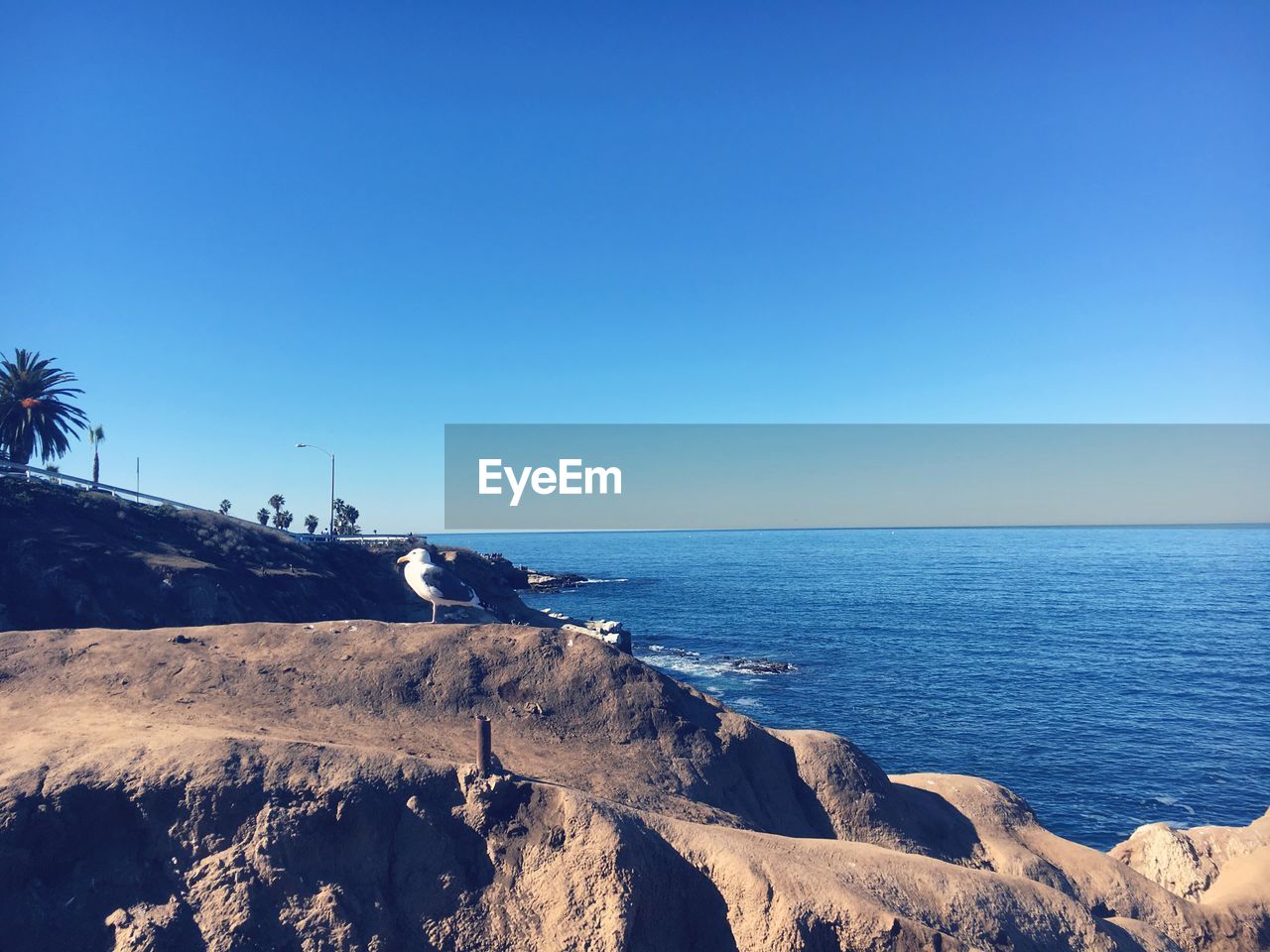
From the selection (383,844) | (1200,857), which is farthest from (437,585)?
(1200,857)

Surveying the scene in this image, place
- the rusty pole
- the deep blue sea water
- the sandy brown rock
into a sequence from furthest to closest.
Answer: the deep blue sea water, the rusty pole, the sandy brown rock

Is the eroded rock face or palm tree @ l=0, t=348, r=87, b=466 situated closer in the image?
the eroded rock face

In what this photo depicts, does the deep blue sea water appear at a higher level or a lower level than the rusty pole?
lower

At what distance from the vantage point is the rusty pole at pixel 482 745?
40.3ft

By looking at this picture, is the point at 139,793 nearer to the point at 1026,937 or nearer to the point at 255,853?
the point at 255,853

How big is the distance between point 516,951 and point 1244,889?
17.1m

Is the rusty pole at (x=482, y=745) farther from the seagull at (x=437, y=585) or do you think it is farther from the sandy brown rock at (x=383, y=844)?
the seagull at (x=437, y=585)

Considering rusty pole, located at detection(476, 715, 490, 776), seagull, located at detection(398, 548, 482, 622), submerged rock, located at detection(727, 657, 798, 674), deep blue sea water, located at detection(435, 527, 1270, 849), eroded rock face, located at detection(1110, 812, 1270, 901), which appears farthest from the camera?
submerged rock, located at detection(727, 657, 798, 674)

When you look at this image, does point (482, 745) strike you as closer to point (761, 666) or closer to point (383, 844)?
point (383, 844)

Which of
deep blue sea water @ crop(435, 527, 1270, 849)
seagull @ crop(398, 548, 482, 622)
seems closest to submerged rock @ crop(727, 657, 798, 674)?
deep blue sea water @ crop(435, 527, 1270, 849)

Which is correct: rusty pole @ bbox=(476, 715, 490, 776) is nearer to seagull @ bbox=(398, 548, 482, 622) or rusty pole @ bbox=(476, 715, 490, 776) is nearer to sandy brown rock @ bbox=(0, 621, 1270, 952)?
sandy brown rock @ bbox=(0, 621, 1270, 952)

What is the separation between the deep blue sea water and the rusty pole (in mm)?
28383

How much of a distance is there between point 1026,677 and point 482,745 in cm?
5471

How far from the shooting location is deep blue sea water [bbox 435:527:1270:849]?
35406mm
